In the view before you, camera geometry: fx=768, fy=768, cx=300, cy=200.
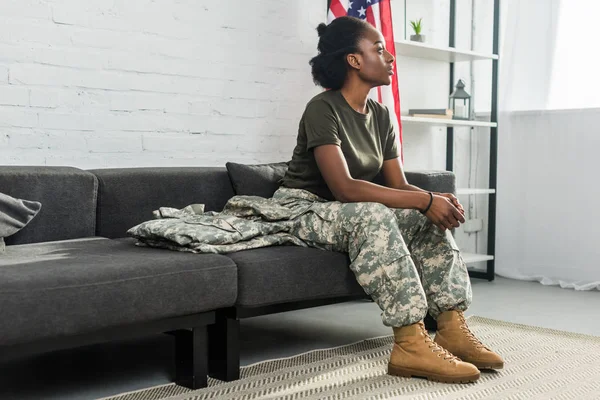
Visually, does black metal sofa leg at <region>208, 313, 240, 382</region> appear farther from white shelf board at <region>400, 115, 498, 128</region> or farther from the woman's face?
white shelf board at <region>400, 115, 498, 128</region>

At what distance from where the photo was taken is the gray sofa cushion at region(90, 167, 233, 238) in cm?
266

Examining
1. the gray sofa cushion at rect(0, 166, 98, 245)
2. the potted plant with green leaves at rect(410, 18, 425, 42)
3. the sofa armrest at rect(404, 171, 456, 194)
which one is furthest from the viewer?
the potted plant with green leaves at rect(410, 18, 425, 42)

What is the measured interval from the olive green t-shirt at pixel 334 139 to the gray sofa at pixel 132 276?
0.34 metres

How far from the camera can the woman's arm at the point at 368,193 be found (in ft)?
7.79

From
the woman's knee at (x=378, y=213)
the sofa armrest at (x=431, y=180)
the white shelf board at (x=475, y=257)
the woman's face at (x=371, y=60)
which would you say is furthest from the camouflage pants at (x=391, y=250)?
the white shelf board at (x=475, y=257)

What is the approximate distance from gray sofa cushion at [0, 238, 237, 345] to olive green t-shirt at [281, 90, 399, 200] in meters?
0.59

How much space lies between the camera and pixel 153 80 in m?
3.14

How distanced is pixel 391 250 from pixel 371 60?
774 millimetres

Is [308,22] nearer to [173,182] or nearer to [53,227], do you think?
[173,182]

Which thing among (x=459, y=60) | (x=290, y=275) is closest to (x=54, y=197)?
(x=290, y=275)

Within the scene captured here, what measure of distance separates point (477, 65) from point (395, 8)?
71 cm

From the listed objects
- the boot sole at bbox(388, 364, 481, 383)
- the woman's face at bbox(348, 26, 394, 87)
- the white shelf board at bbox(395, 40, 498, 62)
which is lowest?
the boot sole at bbox(388, 364, 481, 383)

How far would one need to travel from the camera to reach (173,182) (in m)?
2.79

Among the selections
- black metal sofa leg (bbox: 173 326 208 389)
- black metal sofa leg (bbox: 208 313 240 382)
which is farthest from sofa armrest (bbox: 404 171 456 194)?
black metal sofa leg (bbox: 173 326 208 389)
